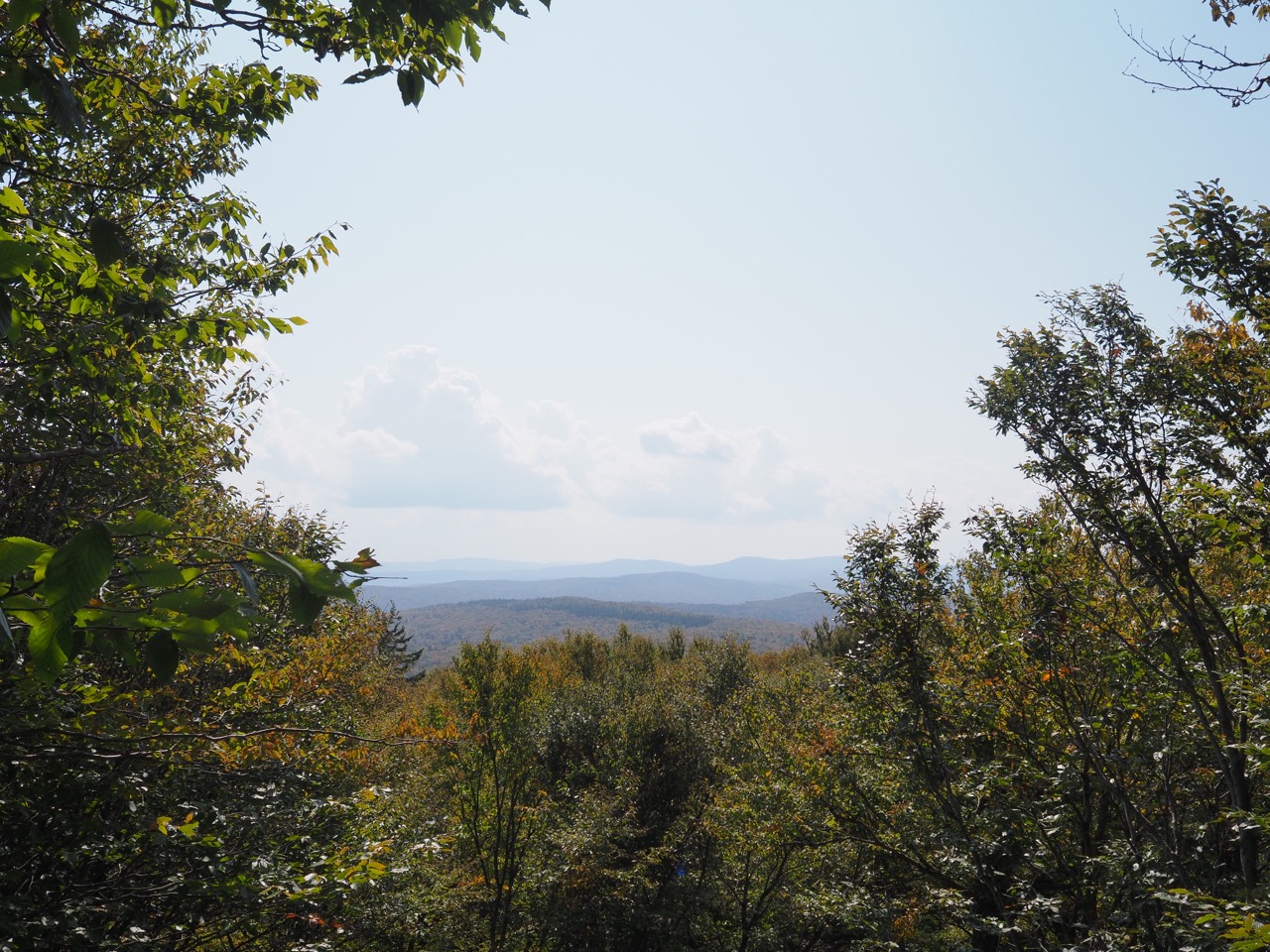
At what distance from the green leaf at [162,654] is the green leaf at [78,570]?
0.37m

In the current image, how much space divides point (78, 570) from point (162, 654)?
472mm

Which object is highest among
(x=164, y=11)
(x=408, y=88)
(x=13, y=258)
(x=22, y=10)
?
(x=164, y=11)

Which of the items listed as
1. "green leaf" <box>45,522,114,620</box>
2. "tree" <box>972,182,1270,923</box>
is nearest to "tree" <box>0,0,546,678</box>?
"green leaf" <box>45,522,114,620</box>

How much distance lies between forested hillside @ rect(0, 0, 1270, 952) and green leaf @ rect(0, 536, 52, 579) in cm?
1

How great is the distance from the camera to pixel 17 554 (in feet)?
4.98

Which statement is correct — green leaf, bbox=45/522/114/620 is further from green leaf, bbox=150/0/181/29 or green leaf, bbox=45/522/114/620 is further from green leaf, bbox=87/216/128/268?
green leaf, bbox=150/0/181/29

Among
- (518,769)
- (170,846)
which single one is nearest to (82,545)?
(170,846)

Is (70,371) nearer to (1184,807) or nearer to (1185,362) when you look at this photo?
(1185,362)

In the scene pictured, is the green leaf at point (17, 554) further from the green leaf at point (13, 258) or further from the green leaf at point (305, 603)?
the green leaf at point (13, 258)

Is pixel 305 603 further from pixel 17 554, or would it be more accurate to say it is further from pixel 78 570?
pixel 17 554

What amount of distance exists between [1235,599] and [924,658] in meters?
4.87

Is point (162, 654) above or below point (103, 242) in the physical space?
below

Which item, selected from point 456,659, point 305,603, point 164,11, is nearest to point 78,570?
point 305,603

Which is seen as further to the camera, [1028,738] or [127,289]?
[1028,738]
